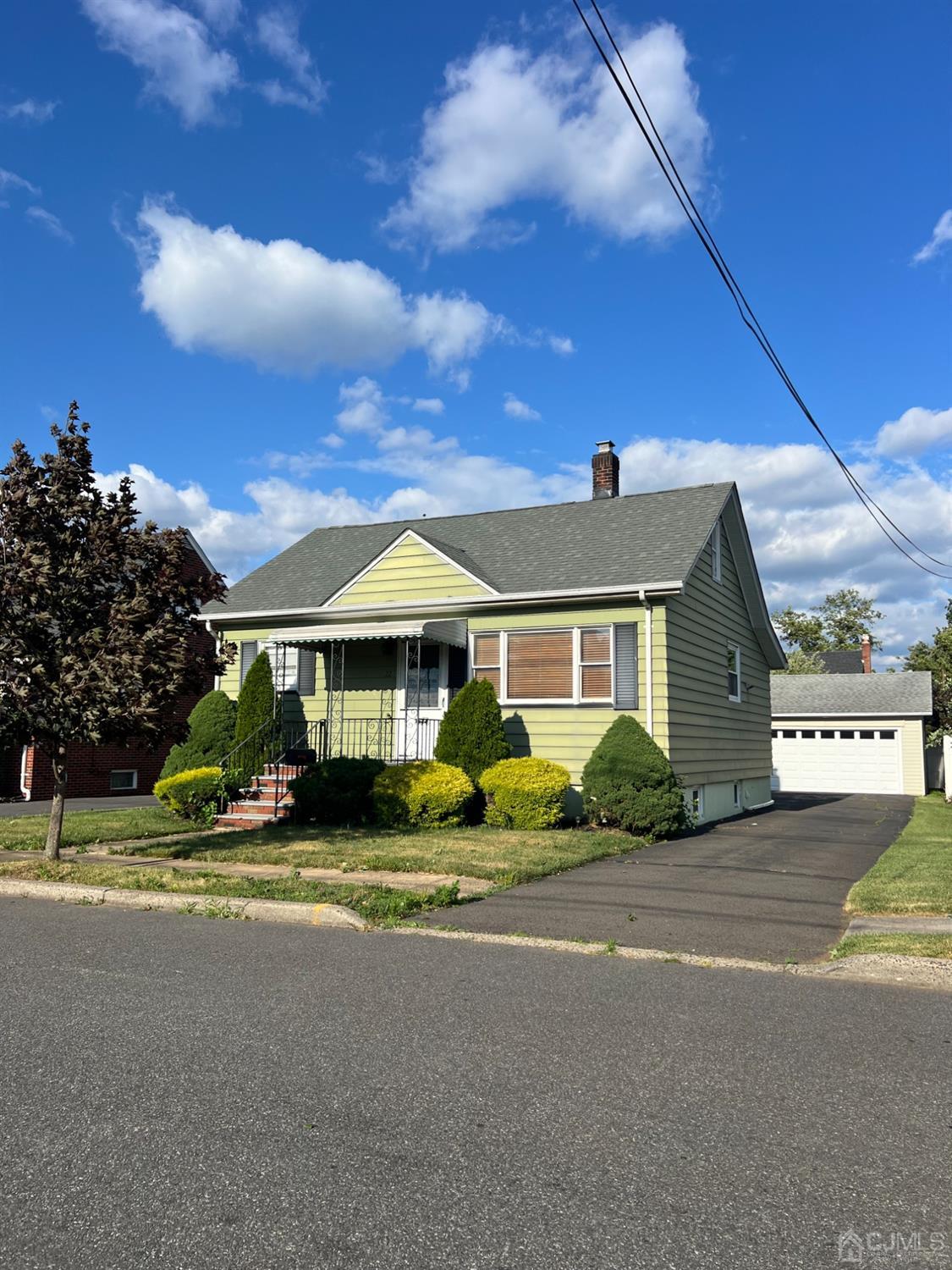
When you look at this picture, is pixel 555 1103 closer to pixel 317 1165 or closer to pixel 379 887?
pixel 317 1165

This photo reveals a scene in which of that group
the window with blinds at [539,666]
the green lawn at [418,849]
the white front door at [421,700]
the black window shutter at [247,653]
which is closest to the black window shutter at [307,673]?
the black window shutter at [247,653]

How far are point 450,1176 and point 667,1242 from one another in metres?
0.81

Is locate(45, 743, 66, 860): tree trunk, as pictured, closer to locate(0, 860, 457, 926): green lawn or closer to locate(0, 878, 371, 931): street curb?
locate(0, 860, 457, 926): green lawn

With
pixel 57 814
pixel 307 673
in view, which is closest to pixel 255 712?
pixel 307 673

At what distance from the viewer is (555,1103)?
4023 mm

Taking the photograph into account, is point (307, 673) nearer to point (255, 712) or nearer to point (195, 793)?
point (255, 712)

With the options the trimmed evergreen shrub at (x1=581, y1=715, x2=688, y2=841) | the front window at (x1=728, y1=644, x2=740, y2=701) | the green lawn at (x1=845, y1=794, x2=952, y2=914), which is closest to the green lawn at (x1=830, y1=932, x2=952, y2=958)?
the green lawn at (x1=845, y1=794, x2=952, y2=914)

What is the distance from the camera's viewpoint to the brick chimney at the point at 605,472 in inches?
853

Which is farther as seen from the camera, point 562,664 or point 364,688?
point 364,688

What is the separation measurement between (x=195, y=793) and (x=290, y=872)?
17.6ft

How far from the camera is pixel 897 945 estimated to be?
6.71 m

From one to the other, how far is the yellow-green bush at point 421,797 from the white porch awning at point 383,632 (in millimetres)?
2605

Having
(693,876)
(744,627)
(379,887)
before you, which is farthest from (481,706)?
(744,627)

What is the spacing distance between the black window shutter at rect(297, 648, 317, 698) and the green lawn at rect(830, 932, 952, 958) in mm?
13010
